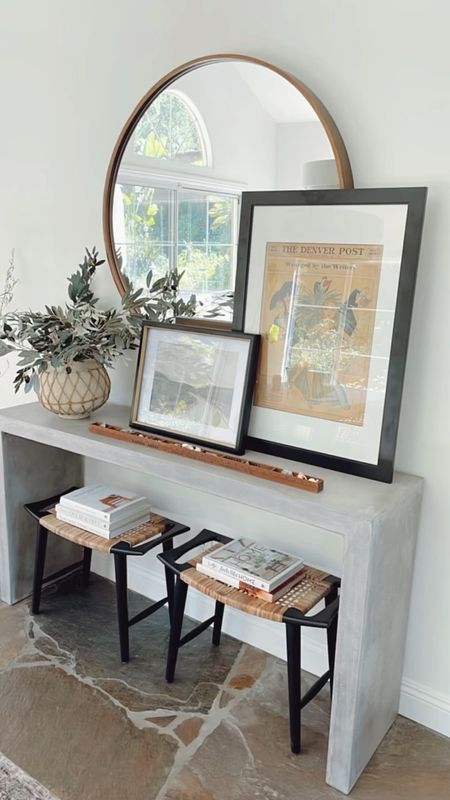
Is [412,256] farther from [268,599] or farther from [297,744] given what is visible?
[297,744]

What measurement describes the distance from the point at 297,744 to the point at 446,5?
6.46 feet

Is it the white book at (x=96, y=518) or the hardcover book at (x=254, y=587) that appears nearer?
the hardcover book at (x=254, y=587)

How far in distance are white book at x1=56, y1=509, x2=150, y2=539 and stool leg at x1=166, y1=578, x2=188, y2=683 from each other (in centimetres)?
28

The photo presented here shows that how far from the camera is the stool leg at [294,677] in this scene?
175 centimetres

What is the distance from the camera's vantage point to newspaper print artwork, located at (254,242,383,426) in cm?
173

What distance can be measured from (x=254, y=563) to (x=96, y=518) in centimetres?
59

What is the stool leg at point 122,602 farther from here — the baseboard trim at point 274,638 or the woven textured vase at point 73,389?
the woven textured vase at point 73,389

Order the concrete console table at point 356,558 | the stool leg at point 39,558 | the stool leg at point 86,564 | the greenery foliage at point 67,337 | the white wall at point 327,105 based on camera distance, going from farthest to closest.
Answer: the stool leg at point 86,564 → the stool leg at point 39,558 → the greenery foliage at point 67,337 → the white wall at point 327,105 → the concrete console table at point 356,558

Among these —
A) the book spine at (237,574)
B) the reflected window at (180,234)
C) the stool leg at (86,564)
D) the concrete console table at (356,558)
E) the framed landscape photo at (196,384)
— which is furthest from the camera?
the stool leg at (86,564)

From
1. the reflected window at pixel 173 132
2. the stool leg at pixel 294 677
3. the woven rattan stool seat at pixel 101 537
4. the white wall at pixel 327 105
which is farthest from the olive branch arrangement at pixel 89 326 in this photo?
the stool leg at pixel 294 677

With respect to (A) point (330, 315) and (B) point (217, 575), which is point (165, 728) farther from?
(A) point (330, 315)

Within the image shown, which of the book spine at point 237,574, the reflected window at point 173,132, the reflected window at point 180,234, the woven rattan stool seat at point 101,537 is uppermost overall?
the reflected window at point 173,132

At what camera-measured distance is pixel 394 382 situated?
1.68 m

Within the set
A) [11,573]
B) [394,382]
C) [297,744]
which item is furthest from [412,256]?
[11,573]
